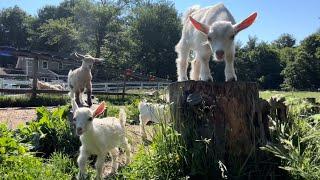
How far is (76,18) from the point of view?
187 ft

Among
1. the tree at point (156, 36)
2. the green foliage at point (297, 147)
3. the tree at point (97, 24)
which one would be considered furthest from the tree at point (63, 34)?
the green foliage at point (297, 147)

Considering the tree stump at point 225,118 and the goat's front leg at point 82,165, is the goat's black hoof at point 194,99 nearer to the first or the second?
the tree stump at point 225,118

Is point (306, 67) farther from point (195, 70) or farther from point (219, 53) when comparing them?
point (219, 53)

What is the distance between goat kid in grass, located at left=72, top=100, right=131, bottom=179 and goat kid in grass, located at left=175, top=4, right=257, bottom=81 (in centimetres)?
126

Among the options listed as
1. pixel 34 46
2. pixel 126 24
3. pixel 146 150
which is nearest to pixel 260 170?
pixel 146 150

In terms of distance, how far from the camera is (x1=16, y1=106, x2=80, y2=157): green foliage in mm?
7297

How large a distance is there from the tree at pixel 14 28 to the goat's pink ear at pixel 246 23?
2760 inches

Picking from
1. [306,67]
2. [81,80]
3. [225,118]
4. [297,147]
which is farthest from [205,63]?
[306,67]

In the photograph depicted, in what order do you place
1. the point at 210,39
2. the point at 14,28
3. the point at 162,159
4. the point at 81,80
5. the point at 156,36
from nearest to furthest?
the point at 162,159 < the point at 210,39 < the point at 81,80 < the point at 156,36 < the point at 14,28

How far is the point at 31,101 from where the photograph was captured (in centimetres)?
1689

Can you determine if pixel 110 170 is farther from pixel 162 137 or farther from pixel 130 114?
pixel 130 114

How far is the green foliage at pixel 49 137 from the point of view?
7.30 m

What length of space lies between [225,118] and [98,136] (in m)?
1.99

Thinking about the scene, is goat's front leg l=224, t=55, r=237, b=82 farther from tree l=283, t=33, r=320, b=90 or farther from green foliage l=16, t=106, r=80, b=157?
tree l=283, t=33, r=320, b=90
